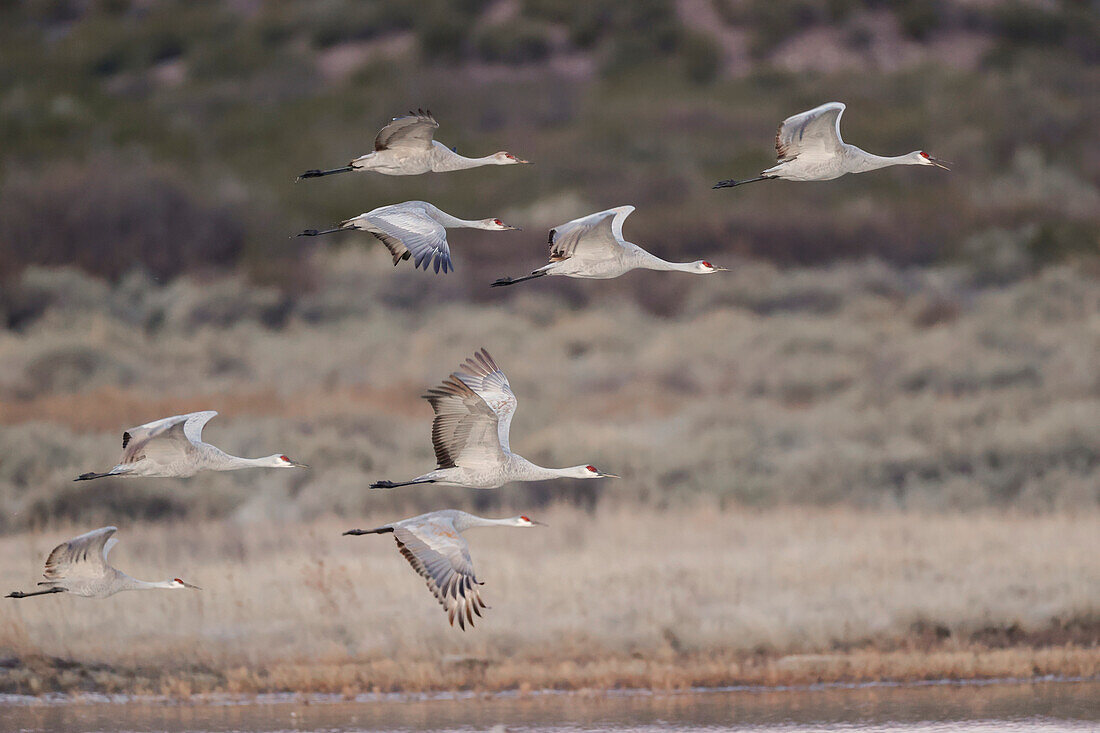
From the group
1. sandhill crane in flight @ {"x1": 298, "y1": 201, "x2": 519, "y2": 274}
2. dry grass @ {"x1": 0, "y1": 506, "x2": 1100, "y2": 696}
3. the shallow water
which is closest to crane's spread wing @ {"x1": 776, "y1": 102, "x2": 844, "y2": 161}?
sandhill crane in flight @ {"x1": 298, "y1": 201, "x2": 519, "y2": 274}

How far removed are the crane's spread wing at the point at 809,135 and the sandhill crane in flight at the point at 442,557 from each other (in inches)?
238

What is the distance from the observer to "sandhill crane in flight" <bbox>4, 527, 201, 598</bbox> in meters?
23.0

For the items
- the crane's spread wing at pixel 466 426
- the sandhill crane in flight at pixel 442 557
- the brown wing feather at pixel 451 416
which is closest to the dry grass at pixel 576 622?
the crane's spread wing at pixel 466 426

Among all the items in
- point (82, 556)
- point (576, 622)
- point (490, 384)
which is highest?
point (490, 384)

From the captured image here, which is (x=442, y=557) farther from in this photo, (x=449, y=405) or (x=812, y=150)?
(x=812, y=150)

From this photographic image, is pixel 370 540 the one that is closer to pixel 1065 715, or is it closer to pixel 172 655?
pixel 172 655

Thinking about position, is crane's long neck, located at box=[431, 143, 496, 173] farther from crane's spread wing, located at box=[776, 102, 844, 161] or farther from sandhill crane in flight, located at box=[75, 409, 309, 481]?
sandhill crane in flight, located at box=[75, 409, 309, 481]

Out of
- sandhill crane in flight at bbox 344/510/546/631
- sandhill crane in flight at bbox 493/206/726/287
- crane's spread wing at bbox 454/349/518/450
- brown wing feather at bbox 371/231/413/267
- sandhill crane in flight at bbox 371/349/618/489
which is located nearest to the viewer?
sandhill crane in flight at bbox 344/510/546/631

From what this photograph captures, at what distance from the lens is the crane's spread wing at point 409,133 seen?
74.4ft

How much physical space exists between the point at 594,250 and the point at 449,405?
8.56ft

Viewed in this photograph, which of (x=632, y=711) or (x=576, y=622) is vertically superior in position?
(x=576, y=622)

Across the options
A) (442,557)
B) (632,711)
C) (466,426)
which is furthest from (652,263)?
(632,711)

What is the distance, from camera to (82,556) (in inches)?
931

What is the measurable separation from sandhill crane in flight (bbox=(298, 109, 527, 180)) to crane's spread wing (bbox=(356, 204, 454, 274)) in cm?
120
